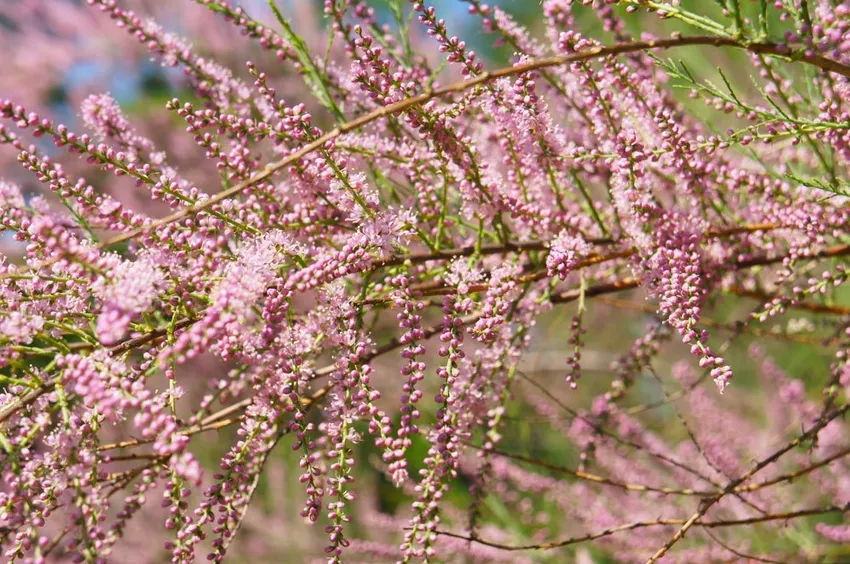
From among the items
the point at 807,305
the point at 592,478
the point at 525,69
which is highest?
the point at 807,305

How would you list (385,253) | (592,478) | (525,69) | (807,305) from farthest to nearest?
(807,305) → (592,478) → (385,253) → (525,69)

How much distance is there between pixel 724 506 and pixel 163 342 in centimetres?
300

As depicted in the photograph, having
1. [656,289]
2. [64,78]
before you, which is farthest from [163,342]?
[64,78]

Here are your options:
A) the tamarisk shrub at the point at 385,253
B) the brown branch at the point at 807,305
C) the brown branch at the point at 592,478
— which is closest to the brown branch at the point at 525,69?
the tamarisk shrub at the point at 385,253

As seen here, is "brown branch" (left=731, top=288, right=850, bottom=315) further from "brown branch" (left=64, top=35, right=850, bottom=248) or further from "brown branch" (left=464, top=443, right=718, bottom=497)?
"brown branch" (left=64, top=35, right=850, bottom=248)

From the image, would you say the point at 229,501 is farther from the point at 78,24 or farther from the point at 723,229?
the point at 78,24

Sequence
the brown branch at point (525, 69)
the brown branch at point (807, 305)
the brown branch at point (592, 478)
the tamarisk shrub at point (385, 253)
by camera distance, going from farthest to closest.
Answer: the brown branch at point (807, 305)
the brown branch at point (592, 478)
the tamarisk shrub at point (385, 253)
the brown branch at point (525, 69)

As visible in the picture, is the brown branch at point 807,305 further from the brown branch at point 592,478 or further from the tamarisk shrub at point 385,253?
the brown branch at point 592,478

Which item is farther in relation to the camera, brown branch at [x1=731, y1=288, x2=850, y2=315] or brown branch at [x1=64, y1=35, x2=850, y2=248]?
brown branch at [x1=731, y1=288, x2=850, y2=315]

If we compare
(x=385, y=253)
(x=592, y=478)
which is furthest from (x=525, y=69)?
(x=592, y=478)

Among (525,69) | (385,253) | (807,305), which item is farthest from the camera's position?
(807,305)

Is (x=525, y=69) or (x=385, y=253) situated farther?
(x=385, y=253)

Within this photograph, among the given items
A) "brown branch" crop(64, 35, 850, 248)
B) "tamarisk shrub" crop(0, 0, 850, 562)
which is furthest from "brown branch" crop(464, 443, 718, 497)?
"brown branch" crop(64, 35, 850, 248)

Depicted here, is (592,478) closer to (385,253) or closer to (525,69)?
(385,253)
